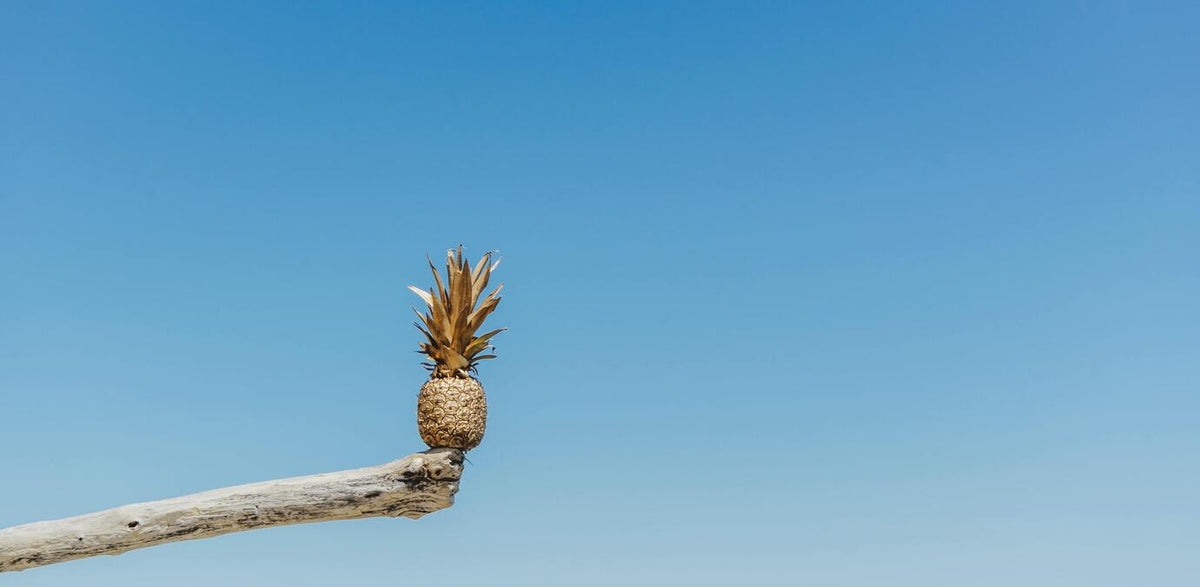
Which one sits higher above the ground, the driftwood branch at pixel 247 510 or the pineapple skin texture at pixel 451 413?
the pineapple skin texture at pixel 451 413

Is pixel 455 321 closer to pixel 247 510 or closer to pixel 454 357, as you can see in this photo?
pixel 454 357

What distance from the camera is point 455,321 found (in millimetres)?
7250

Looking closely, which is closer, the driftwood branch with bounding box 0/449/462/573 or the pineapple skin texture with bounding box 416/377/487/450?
the pineapple skin texture with bounding box 416/377/487/450

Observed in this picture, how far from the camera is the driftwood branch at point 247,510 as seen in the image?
7.18m

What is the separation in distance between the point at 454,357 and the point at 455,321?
0.28 m

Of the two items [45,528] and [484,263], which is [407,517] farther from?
[45,528]

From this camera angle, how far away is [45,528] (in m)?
7.66

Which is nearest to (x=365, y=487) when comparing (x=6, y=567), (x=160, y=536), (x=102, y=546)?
(x=160, y=536)

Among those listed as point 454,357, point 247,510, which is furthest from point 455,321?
point 247,510

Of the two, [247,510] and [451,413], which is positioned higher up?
[451,413]

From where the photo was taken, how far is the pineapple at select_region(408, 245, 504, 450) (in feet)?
23.2

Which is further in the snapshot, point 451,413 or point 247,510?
point 247,510

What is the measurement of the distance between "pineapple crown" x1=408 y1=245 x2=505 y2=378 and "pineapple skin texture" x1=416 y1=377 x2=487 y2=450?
12 centimetres

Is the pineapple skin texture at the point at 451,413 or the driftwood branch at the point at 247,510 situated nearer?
the pineapple skin texture at the point at 451,413
